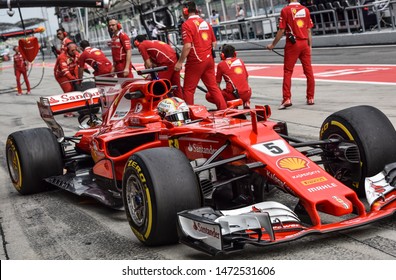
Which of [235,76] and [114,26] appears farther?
[114,26]

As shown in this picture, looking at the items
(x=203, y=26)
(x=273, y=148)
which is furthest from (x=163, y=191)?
(x=203, y=26)

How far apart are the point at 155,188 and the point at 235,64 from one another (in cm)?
640

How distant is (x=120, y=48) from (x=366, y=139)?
8882 millimetres

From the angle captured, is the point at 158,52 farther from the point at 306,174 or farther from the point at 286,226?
the point at 286,226

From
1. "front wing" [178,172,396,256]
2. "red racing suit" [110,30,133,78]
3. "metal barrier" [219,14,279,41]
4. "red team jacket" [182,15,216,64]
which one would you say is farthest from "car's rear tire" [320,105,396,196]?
"metal barrier" [219,14,279,41]

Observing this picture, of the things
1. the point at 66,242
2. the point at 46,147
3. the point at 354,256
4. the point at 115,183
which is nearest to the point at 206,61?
the point at 46,147

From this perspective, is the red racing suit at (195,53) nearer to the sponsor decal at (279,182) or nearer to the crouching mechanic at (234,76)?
the crouching mechanic at (234,76)

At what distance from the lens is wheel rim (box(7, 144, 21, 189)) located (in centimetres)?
856

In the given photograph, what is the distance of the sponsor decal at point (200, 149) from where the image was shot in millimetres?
6577

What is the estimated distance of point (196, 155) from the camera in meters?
6.80

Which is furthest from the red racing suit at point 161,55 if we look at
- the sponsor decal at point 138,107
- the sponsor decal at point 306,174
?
the sponsor decal at point 306,174

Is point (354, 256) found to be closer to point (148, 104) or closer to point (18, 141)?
point (148, 104)

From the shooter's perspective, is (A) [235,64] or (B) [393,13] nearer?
(A) [235,64]

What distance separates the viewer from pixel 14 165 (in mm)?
8797
